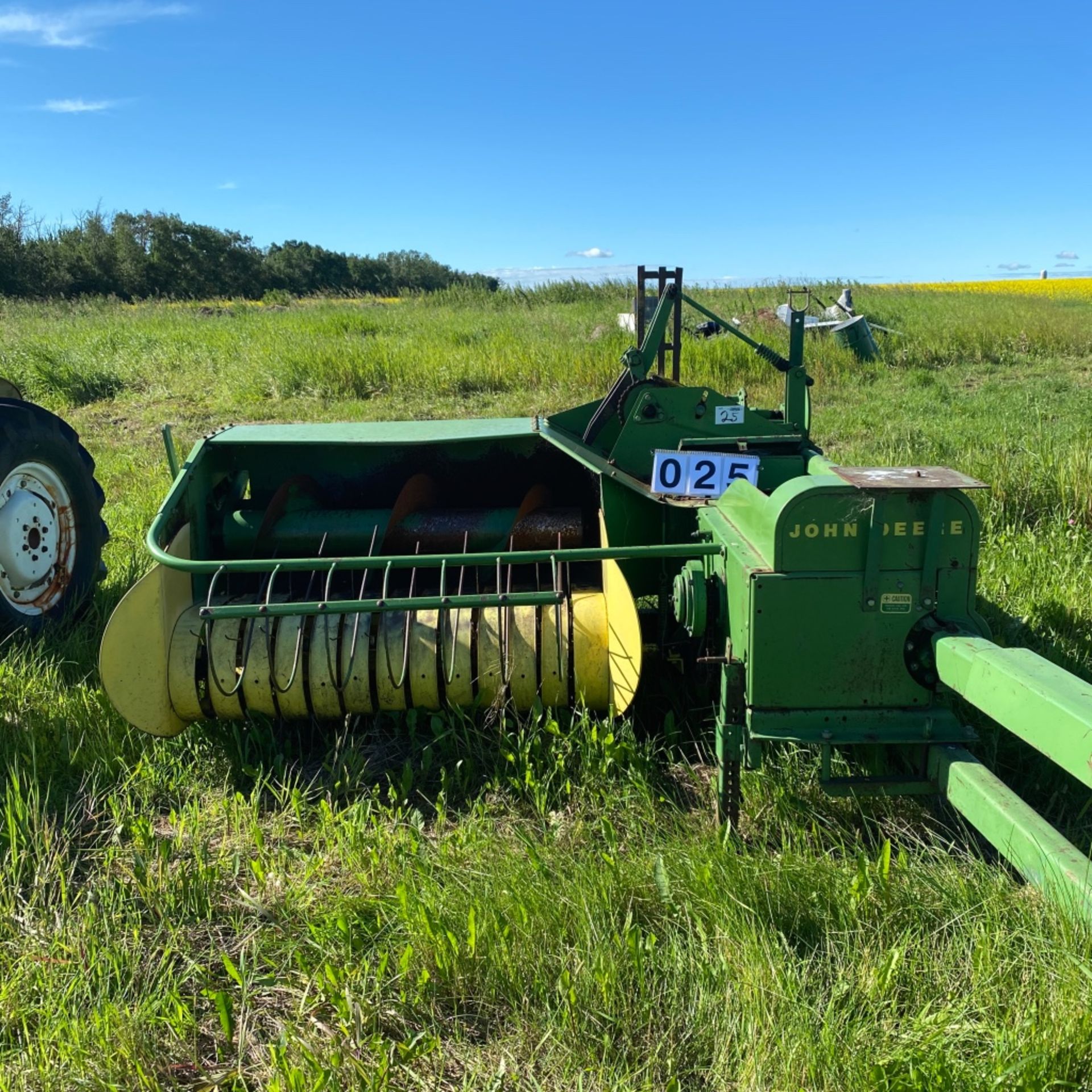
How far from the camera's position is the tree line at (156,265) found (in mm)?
26500

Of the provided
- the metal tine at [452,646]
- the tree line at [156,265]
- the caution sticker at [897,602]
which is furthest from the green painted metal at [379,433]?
the tree line at [156,265]

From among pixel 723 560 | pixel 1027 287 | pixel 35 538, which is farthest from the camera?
pixel 1027 287

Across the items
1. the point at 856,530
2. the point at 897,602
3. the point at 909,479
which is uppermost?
the point at 909,479

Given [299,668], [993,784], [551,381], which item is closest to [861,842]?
[993,784]

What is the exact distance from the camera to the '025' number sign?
337cm

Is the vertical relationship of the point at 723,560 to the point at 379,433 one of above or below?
below

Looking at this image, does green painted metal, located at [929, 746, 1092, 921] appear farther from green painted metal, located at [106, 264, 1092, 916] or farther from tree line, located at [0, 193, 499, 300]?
tree line, located at [0, 193, 499, 300]

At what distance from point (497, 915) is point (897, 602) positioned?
126 centimetres

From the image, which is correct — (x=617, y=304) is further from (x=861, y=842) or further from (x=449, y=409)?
(x=861, y=842)

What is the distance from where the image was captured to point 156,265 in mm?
30938

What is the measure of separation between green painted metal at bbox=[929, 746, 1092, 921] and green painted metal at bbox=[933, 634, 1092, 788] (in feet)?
0.47

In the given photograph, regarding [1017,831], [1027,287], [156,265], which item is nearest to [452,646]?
[1017,831]

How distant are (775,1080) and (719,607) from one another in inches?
53.5

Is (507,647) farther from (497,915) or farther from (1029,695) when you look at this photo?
(1029,695)
